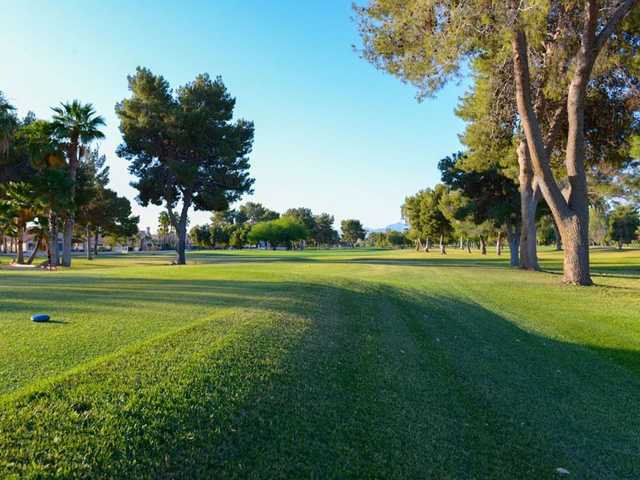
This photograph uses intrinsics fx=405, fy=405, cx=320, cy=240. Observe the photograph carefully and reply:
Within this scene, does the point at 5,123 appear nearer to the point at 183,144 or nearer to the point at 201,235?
the point at 183,144

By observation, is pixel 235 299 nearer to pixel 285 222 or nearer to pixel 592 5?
pixel 592 5

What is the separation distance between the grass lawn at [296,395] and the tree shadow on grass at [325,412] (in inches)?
0.7

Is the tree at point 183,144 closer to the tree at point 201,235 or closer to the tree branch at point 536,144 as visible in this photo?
the tree branch at point 536,144

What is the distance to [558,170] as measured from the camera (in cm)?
2308

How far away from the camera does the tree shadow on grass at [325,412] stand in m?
2.98

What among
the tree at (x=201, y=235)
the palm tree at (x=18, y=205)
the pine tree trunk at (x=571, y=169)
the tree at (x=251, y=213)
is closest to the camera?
the pine tree trunk at (x=571, y=169)

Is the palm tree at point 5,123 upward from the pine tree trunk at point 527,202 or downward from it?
upward

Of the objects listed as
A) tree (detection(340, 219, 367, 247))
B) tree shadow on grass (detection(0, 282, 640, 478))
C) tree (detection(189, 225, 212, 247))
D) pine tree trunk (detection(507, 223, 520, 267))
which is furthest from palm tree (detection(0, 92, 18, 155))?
tree (detection(340, 219, 367, 247))

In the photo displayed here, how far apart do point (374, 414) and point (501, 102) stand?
1931 centimetres

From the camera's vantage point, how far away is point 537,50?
57.5 feet

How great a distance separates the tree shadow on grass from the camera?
9.77ft

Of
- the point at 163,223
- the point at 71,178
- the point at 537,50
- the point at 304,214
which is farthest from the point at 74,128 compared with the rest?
the point at 304,214

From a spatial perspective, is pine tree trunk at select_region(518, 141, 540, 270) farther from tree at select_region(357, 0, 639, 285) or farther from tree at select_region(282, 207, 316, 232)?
tree at select_region(282, 207, 316, 232)

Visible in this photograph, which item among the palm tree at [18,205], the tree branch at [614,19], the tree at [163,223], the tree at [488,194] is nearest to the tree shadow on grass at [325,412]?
the tree branch at [614,19]
